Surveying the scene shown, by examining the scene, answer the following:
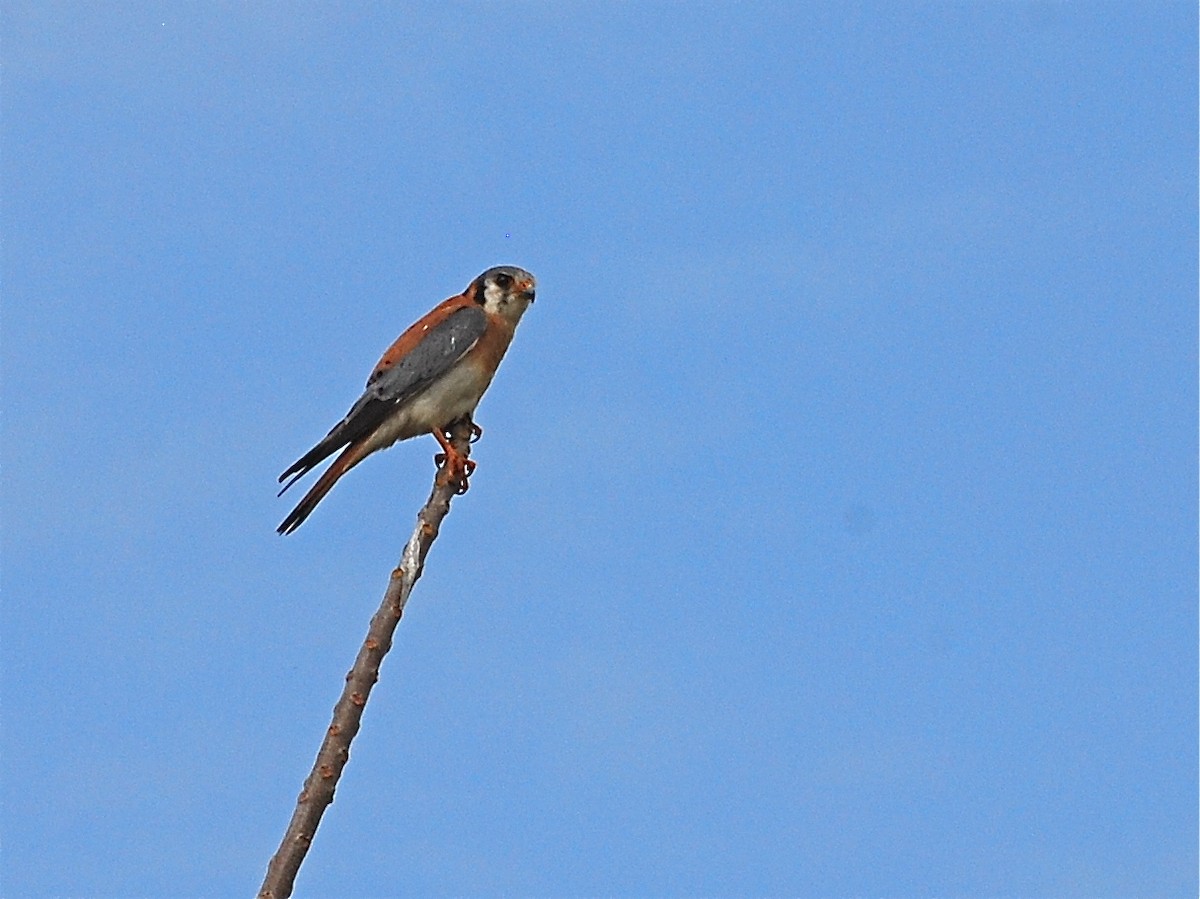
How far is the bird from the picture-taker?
7652mm

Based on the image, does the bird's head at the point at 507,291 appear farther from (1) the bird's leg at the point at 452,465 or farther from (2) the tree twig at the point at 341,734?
(2) the tree twig at the point at 341,734

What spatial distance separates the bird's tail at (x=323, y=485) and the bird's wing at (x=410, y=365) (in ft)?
0.20

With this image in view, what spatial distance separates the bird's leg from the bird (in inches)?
1.1

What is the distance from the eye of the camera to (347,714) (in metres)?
3.80

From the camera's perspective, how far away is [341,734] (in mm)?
3766

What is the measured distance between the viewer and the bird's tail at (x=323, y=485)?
721 centimetres

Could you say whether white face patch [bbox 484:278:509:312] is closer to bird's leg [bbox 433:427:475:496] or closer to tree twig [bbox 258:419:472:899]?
bird's leg [bbox 433:427:475:496]

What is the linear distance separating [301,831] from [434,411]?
444 cm

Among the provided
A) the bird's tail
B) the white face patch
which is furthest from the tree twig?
the white face patch

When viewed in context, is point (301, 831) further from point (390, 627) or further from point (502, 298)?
point (502, 298)

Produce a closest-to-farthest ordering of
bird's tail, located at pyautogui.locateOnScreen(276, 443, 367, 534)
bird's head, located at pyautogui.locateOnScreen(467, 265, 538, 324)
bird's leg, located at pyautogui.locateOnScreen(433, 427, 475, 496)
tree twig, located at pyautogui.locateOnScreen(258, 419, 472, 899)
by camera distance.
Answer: tree twig, located at pyautogui.locateOnScreen(258, 419, 472, 899)
bird's leg, located at pyautogui.locateOnScreen(433, 427, 475, 496)
bird's tail, located at pyautogui.locateOnScreen(276, 443, 367, 534)
bird's head, located at pyautogui.locateOnScreen(467, 265, 538, 324)

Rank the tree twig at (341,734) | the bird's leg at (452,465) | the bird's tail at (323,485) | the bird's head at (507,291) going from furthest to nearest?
the bird's head at (507,291)
the bird's tail at (323,485)
the bird's leg at (452,465)
the tree twig at (341,734)

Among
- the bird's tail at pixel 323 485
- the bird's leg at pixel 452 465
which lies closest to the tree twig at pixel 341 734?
the bird's leg at pixel 452 465

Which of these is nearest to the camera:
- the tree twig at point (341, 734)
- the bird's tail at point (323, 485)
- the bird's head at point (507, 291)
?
the tree twig at point (341, 734)
